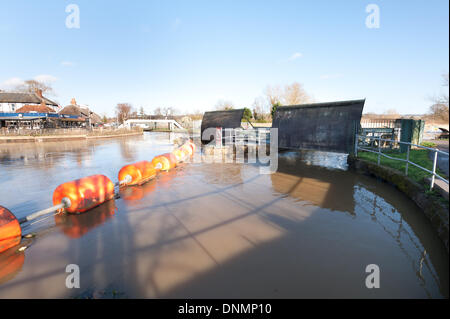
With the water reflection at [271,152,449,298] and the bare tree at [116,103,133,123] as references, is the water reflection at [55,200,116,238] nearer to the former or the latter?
the water reflection at [271,152,449,298]

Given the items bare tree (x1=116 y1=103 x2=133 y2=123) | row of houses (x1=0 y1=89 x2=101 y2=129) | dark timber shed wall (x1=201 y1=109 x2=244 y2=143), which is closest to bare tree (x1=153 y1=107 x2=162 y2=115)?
bare tree (x1=116 y1=103 x2=133 y2=123)

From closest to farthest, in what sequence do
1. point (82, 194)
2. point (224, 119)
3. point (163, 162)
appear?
point (82, 194) → point (163, 162) → point (224, 119)

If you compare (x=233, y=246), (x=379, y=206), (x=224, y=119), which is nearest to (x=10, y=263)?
(x=233, y=246)

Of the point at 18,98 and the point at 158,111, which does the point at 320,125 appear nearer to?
the point at 18,98

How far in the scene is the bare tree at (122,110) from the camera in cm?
8794

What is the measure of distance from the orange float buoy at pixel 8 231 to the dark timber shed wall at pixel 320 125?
1096 centimetres

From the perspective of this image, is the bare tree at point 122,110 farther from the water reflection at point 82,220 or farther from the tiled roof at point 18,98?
the water reflection at point 82,220

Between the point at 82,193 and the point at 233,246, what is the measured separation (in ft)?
13.6

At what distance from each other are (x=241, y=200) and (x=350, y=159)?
691 cm

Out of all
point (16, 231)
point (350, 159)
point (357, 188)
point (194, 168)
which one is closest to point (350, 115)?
point (350, 159)

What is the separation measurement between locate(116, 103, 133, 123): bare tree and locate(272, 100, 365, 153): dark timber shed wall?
8453 centimetres

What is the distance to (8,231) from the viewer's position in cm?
439

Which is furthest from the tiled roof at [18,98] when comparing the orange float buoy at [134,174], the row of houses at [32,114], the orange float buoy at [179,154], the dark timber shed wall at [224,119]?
the orange float buoy at [134,174]
